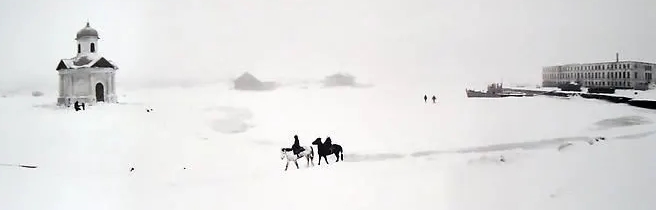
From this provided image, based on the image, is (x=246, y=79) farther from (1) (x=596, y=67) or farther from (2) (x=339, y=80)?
(1) (x=596, y=67)

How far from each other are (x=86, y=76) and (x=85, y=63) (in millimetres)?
58

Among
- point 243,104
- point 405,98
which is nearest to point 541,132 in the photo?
point 405,98

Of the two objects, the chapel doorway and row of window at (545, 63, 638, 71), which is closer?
the chapel doorway

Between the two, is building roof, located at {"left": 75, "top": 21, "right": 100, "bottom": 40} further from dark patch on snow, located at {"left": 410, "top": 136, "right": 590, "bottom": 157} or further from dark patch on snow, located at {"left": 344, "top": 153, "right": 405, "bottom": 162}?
dark patch on snow, located at {"left": 410, "top": 136, "right": 590, "bottom": 157}

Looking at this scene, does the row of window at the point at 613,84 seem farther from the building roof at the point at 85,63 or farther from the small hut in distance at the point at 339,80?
the building roof at the point at 85,63

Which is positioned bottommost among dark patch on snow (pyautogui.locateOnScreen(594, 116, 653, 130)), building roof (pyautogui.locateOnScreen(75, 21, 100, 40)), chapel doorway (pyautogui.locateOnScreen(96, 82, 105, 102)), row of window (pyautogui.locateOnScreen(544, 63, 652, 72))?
dark patch on snow (pyautogui.locateOnScreen(594, 116, 653, 130))

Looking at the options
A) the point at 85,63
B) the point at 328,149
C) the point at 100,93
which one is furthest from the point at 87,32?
the point at 328,149

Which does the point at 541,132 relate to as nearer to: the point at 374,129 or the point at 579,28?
the point at 579,28

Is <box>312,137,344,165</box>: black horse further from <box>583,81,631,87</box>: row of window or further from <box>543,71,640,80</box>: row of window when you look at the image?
<box>583,81,631,87</box>: row of window

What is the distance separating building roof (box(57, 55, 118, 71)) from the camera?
7.43ft

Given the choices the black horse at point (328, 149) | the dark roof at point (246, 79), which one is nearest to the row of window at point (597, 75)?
the black horse at point (328, 149)

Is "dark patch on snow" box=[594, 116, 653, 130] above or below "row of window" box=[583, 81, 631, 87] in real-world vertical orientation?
below

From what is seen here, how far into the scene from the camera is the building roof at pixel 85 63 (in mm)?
2266

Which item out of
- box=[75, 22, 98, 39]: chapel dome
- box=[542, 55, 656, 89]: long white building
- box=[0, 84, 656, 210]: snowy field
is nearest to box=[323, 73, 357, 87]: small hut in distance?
box=[0, 84, 656, 210]: snowy field
